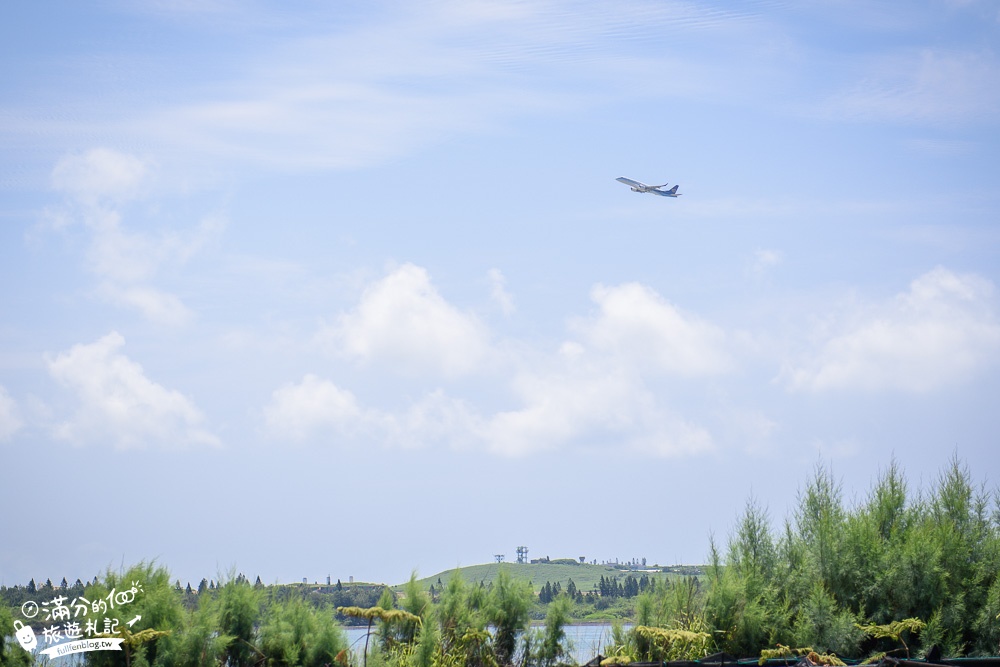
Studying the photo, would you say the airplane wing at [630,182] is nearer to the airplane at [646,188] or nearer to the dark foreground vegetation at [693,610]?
the airplane at [646,188]

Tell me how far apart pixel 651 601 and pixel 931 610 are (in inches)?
177

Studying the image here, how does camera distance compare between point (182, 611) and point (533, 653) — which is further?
point (533, 653)

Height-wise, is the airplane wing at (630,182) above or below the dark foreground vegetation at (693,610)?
above

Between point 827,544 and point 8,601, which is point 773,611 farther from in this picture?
point 8,601

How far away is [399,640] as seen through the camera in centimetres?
1405

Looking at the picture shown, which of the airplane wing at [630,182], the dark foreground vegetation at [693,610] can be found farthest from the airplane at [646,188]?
the dark foreground vegetation at [693,610]

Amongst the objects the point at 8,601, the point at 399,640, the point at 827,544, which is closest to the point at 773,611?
the point at 827,544

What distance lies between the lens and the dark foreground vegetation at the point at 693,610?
13.1 m

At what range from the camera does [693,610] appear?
15578mm

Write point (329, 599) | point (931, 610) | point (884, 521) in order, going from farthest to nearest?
1. point (884, 521)
2. point (931, 610)
3. point (329, 599)

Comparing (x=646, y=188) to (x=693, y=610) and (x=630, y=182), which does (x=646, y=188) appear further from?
(x=693, y=610)

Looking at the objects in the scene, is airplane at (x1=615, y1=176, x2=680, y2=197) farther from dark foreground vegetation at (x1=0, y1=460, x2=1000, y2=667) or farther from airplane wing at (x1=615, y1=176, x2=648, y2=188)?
dark foreground vegetation at (x1=0, y1=460, x2=1000, y2=667)

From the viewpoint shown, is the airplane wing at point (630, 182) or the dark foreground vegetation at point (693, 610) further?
the airplane wing at point (630, 182)

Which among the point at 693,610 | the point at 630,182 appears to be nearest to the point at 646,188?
the point at 630,182
